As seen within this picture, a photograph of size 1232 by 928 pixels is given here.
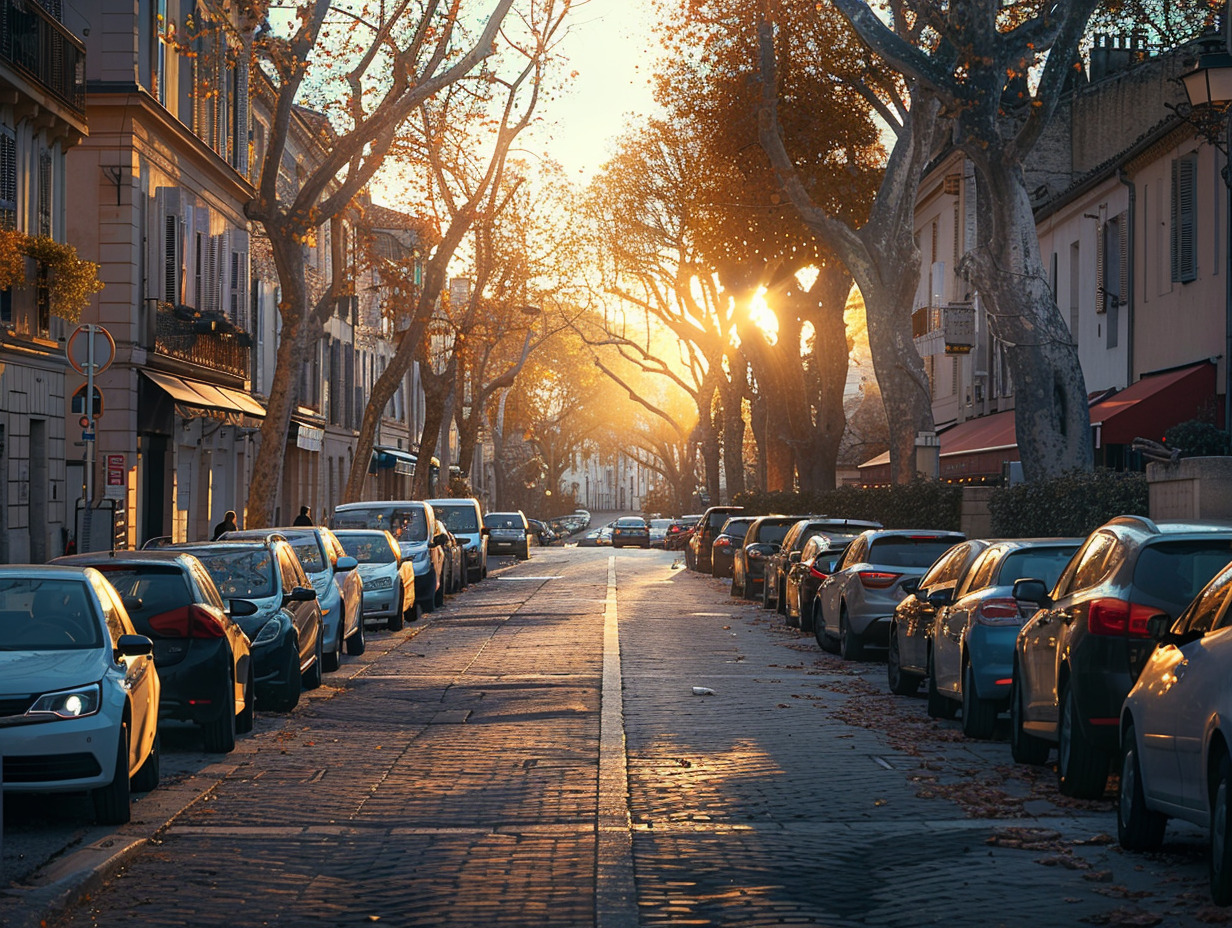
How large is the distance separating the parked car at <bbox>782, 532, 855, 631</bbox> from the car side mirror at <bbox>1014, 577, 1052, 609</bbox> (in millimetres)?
11876

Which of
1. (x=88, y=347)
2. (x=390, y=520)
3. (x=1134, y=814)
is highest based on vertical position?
(x=88, y=347)

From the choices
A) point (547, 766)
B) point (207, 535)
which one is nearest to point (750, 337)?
point (207, 535)

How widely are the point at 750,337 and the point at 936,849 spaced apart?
3766 centimetres

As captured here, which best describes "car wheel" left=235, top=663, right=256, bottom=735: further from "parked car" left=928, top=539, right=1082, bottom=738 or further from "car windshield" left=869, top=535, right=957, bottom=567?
"car windshield" left=869, top=535, right=957, bottom=567

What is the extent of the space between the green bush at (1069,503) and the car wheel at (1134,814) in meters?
8.90

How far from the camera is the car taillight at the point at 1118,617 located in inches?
372

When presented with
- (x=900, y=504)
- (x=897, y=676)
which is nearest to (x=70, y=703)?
(x=897, y=676)

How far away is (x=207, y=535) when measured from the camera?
39875 mm

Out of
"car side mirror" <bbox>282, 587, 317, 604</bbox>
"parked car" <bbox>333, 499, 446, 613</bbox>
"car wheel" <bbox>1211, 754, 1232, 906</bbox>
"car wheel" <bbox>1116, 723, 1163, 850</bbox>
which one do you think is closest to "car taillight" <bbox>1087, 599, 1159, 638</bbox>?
"car wheel" <bbox>1116, 723, 1163, 850</bbox>

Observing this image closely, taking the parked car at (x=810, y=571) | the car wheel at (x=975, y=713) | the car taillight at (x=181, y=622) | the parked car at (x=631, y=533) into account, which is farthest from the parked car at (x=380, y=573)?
the parked car at (x=631, y=533)

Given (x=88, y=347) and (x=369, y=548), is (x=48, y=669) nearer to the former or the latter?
(x=88, y=347)

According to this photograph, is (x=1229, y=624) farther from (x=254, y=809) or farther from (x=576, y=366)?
(x=576, y=366)

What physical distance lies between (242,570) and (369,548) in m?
9.22

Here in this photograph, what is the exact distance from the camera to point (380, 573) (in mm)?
24281
